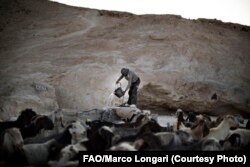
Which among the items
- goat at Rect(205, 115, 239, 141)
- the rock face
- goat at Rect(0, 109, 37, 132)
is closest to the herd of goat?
goat at Rect(205, 115, 239, 141)

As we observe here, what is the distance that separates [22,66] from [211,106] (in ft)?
38.9

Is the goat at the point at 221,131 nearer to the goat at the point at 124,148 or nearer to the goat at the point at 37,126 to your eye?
the goat at the point at 124,148

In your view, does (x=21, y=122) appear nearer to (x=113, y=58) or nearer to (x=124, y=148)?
(x=124, y=148)

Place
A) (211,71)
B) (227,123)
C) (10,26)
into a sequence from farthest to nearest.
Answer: (10,26), (211,71), (227,123)

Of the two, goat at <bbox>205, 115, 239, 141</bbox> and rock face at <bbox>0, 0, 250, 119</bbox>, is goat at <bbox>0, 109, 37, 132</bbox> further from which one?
goat at <bbox>205, 115, 239, 141</bbox>

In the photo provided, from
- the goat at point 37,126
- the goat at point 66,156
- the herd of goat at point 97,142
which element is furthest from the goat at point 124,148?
the goat at point 37,126

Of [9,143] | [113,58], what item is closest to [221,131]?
[9,143]

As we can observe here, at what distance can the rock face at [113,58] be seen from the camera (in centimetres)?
2050

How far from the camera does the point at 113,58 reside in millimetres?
25141

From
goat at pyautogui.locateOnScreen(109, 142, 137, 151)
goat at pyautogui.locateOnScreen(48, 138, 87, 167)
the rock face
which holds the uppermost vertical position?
Answer: the rock face

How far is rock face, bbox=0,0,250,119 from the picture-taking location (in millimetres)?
20500

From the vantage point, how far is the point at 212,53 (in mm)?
25656

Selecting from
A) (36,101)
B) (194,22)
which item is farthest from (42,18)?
(36,101)

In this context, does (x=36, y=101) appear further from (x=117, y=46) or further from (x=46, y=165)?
(x=117, y=46)
